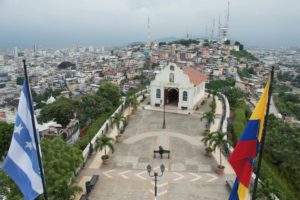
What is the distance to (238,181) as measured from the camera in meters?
9.94

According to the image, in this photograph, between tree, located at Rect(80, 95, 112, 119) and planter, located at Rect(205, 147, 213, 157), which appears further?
tree, located at Rect(80, 95, 112, 119)

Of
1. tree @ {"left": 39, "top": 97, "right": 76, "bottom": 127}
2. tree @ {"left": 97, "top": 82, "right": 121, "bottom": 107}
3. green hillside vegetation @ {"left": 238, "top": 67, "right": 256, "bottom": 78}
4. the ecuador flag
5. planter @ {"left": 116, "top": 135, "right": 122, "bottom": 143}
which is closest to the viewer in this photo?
the ecuador flag

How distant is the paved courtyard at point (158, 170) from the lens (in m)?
17.9

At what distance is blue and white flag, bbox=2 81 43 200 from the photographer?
29.8 feet

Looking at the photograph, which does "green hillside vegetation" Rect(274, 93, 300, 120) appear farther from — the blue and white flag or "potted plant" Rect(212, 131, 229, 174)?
the blue and white flag

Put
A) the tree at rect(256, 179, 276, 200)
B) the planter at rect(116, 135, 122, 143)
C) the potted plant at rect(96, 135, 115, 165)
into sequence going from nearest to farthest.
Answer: the tree at rect(256, 179, 276, 200) < the potted plant at rect(96, 135, 115, 165) < the planter at rect(116, 135, 122, 143)

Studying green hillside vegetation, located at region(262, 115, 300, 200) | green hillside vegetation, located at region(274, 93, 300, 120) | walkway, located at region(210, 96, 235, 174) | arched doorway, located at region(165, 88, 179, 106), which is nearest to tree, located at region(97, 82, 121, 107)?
arched doorway, located at region(165, 88, 179, 106)

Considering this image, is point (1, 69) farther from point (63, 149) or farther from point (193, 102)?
point (63, 149)

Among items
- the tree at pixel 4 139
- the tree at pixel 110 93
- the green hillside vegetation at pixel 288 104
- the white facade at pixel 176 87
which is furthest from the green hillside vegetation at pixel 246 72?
the tree at pixel 4 139

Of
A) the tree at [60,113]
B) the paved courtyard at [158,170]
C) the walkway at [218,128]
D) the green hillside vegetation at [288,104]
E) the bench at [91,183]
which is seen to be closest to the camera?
the bench at [91,183]

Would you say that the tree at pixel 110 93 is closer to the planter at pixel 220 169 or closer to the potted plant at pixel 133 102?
the potted plant at pixel 133 102

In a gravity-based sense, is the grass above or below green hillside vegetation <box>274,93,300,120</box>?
above

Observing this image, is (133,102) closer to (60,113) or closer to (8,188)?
(60,113)

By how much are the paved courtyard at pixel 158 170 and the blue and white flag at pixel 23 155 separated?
8645 mm
